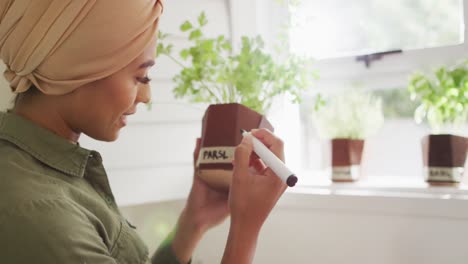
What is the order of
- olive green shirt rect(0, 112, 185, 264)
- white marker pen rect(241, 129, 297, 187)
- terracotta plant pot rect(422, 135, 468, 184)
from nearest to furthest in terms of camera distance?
1. olive green shirt rect(0, 112, 185, 264)
2. white marker pen rect(241, 129, 297, 187)
3. terracotta plant pot rect(422, 135, 468, 184)

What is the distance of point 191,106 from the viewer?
1430mm

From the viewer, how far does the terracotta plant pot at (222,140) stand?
42.0 inches

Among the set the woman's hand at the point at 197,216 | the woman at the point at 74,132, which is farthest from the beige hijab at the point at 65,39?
the woman's hand at the point at 197,216

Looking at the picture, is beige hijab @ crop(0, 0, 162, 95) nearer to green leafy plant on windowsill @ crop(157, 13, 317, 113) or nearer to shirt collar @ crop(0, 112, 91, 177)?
shirt collar @ crop(0, 112, 91, 177)

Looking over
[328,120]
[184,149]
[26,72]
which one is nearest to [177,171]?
[184,149]

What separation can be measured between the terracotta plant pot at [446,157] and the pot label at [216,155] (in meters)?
0.42

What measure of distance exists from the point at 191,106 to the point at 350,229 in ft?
1.59

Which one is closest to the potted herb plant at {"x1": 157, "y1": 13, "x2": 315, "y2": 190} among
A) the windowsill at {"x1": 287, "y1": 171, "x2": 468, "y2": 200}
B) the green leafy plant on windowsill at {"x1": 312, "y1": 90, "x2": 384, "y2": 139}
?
the green leafy plant on windowsill at {"x1": 312, "y1": 90, "x2": 384, "y2": 139}

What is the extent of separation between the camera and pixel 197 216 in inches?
44.7

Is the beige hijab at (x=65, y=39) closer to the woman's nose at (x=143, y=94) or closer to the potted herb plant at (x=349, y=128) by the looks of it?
the woman's nose at (x=143, y=94)

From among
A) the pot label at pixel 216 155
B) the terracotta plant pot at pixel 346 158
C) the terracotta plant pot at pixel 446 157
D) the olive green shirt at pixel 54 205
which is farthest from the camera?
the terracotta plant pot at pixel 346 158

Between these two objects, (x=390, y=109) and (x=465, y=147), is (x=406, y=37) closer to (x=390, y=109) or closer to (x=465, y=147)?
(x=390, y=109)

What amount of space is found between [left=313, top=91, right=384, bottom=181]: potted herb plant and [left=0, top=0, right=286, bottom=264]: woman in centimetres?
47

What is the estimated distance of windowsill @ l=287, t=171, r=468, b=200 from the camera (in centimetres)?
115
